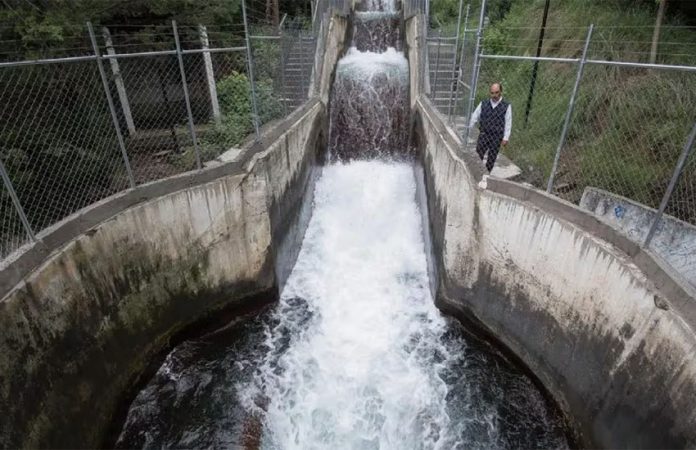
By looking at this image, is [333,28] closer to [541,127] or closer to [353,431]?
[541,127]

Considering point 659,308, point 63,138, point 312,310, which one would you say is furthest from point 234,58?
point 659,308

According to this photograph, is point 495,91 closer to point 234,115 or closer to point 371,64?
point 234,115

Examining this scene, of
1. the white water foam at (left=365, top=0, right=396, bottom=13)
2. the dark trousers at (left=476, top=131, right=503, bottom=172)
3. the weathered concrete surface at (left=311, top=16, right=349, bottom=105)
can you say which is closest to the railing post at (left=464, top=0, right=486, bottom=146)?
the dark trousers at (left=476, top=131, right=503, bottom=172)

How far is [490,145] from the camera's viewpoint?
6164 millimetres

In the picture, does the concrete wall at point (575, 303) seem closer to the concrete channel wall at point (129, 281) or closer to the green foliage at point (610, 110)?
the green foliage at point (610, 110)

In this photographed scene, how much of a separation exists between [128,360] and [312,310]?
2.74 m

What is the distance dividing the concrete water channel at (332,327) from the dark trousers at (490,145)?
1.26 feet

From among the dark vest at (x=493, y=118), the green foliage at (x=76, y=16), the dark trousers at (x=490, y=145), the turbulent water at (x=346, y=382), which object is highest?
the green foliage at (x=76, y=16)

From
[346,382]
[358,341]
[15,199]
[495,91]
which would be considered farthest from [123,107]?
[495,91]

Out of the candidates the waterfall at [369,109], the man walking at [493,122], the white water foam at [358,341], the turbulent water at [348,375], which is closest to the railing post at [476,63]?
the man walking at [493,122]

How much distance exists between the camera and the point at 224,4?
783 cm

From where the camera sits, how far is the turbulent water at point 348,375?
193 inches

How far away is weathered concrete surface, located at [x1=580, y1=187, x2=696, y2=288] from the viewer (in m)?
4.68

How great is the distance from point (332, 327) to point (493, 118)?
4.03m
